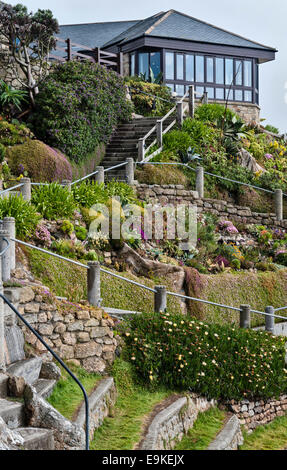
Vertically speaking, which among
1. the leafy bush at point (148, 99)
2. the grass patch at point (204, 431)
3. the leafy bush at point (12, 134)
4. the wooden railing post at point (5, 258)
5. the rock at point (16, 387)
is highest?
the leafy bush at point (148, 99)

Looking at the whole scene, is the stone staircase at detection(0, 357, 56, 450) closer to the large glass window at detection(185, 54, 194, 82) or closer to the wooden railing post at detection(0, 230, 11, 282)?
the wooden railing post at detection(0, 230, 11, 282)

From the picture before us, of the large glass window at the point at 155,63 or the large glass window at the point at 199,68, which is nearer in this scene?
the large glass window at the point at 155,63

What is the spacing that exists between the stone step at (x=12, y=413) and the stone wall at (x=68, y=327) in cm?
167

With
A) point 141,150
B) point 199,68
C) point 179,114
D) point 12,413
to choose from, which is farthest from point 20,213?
point 199,68

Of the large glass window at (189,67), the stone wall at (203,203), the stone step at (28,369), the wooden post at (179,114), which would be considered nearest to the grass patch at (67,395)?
the stone step at (28,369)

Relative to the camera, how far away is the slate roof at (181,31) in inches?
1240

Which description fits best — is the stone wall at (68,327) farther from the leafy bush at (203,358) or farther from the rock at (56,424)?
the rock at (56,424)

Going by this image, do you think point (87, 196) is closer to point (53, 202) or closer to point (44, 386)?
point (53, 202)

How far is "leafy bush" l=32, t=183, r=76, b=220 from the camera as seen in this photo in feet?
44.1

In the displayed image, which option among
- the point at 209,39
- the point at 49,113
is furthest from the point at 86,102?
the point at 209,39

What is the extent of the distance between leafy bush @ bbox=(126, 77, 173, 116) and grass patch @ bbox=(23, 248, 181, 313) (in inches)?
541

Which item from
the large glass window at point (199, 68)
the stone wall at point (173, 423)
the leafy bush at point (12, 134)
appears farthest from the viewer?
the large glass window at point (199, 68)

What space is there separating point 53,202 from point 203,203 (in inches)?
241

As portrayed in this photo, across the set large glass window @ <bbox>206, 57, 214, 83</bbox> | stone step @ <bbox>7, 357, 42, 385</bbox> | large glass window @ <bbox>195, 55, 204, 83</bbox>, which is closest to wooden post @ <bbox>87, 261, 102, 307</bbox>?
stone step @ <bbox>7, 357, 42, 385</bbox>
